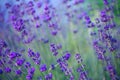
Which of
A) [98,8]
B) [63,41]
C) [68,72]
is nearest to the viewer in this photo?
[68,72]

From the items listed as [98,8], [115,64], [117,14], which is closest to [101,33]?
[115,64]

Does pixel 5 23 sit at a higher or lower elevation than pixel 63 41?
higher

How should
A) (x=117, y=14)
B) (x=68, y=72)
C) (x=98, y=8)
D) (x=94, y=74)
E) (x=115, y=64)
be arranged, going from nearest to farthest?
(x=68, y=72)
(x=115, y=64)
(x=94, y=74)
(x=117, y=14)
(x=98, y=8)

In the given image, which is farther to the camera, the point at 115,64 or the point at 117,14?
the point at 117,14

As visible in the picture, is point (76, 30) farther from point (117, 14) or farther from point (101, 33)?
point (101, 33)

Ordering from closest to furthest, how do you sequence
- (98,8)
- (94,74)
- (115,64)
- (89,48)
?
(115,64), (94,74), (89,48), (98,8)

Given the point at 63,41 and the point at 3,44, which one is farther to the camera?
the point at 63,41

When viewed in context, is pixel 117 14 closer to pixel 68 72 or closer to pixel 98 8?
pixel 98 8

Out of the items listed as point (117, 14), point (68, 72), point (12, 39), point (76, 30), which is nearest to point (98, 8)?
point (117, 14)

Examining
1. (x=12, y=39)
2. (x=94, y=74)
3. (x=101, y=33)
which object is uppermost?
(x=101, y=33)

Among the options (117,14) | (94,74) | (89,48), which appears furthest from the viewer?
(117,14)
